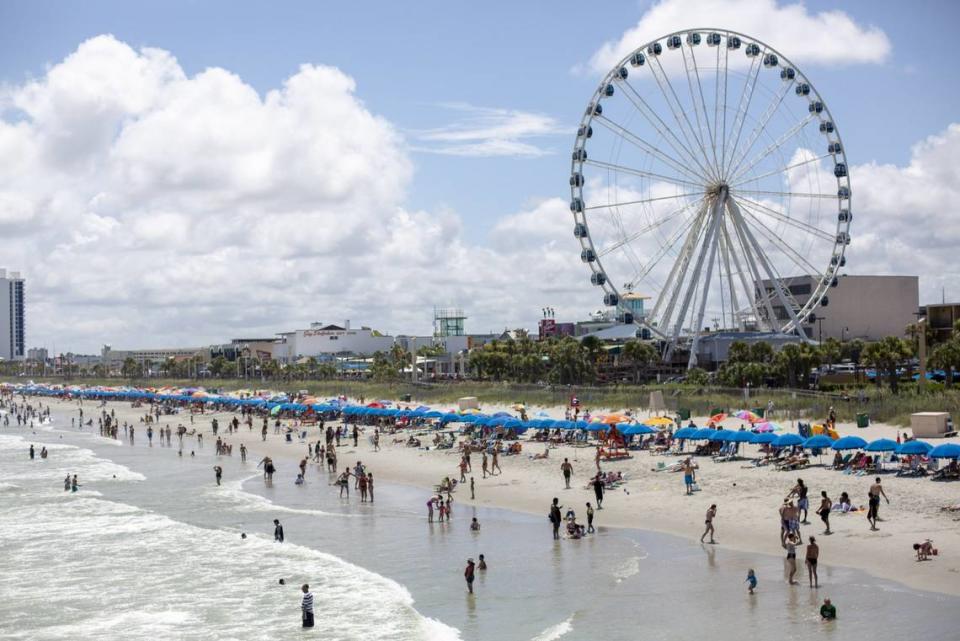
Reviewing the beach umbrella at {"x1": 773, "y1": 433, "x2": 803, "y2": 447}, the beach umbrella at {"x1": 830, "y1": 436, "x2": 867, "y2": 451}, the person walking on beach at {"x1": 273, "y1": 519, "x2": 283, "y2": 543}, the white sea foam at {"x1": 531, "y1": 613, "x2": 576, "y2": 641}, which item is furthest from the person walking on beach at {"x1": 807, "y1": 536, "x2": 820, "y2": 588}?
the person walking on beach at {"x1": 273, "y1": 519, "x2": 283, "y2": 543}

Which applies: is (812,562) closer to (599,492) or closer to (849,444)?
(599,492)

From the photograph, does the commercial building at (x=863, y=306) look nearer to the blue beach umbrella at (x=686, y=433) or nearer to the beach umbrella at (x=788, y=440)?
the blue beach umbrella at (x=686, y=433)

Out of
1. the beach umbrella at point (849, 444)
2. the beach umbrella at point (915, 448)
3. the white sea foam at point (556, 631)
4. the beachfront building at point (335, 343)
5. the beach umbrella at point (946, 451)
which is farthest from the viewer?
the beachfront building at point (335, 343)

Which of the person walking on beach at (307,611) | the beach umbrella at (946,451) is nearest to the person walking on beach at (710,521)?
the beach umbrella at (946,451)

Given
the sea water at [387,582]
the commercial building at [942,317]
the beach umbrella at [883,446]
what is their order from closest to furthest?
1. the sea water at [387,582]
2. the beach umbrella at [883,446]
3. the commercial building at [942,317]

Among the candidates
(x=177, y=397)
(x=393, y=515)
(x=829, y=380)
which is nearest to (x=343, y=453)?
(x=393, y=515)

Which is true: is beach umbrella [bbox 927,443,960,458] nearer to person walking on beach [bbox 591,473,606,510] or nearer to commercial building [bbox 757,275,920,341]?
Answer: person walking on beach [bbox 591,473,606,510]

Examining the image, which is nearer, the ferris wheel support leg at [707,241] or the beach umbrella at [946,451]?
the beach umbrella at [946,451]

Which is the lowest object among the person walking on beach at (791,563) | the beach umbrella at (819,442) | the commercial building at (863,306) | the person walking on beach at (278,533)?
the person walking on beach at (278,533)
